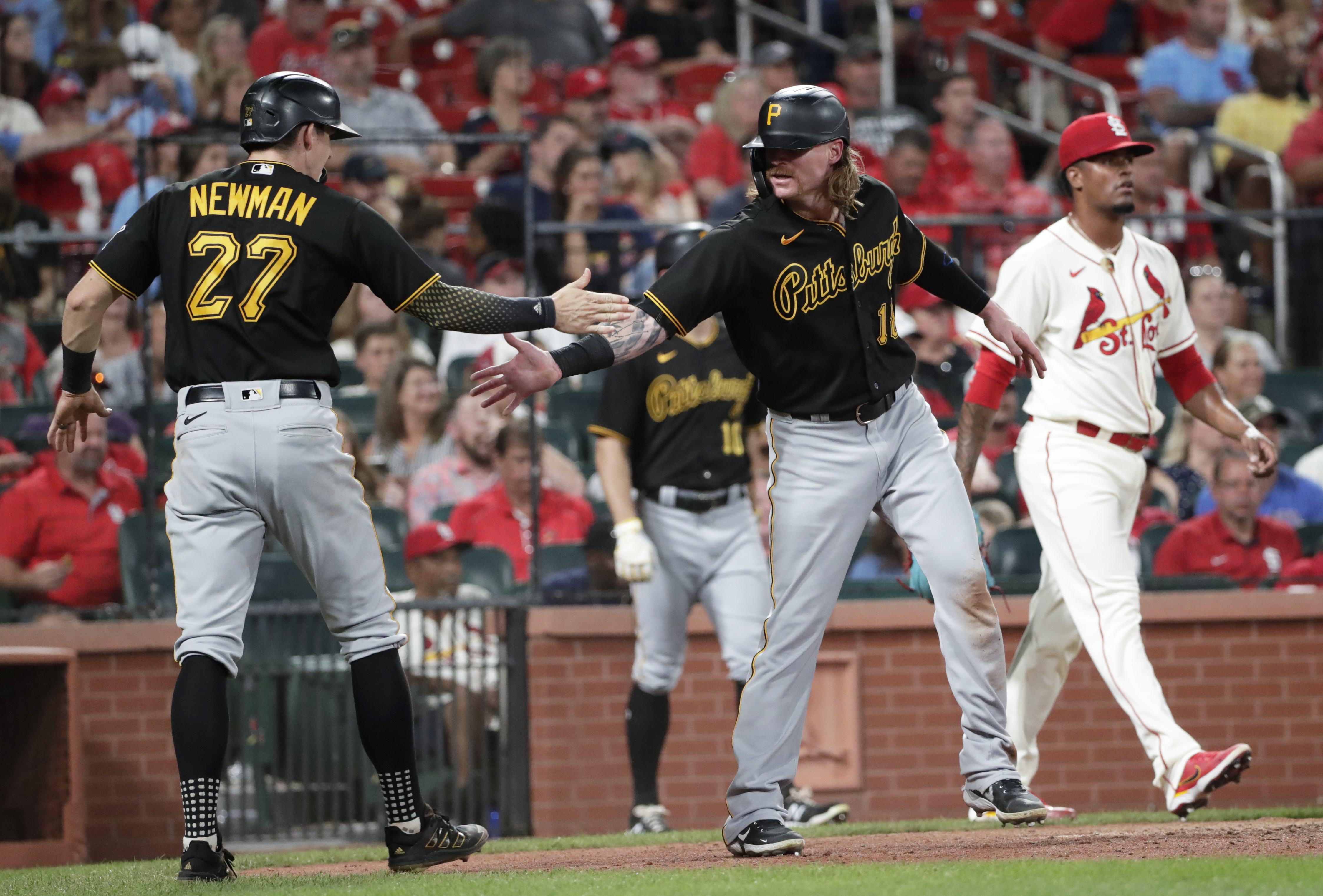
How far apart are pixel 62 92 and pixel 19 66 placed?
78cm

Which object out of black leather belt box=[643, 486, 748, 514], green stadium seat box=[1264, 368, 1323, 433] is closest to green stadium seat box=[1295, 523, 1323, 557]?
green stadium seat box=[1264, 368, 1323, 433]

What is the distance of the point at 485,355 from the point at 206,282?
429 cm

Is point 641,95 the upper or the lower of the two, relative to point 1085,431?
upper

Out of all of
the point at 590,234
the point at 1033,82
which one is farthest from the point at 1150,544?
the point at 1033,82

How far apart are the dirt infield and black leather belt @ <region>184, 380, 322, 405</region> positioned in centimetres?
136

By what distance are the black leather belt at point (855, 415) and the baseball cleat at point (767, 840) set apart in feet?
3.66

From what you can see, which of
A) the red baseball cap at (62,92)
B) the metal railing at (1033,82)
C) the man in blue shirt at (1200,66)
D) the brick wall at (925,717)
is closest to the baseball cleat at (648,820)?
the brick wall at (925,717)

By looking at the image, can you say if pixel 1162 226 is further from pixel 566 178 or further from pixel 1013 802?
pixel 1013 802

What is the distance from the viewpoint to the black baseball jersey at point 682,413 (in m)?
6.34

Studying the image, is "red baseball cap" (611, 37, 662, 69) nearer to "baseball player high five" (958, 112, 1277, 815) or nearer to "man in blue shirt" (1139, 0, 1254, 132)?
"man in blue shirt" (1139, 0, 1254, 132)

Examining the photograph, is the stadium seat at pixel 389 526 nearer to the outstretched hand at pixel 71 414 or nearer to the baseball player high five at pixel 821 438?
the outstretched hand at pixel 71 414

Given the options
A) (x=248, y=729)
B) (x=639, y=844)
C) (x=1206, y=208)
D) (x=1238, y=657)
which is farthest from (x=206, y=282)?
(x=1206, y=208)

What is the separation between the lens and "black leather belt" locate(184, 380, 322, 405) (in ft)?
14.0

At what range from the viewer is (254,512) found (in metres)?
4.34
